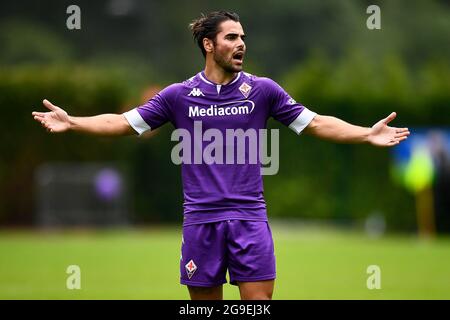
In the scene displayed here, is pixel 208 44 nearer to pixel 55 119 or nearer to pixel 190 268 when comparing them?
pixel 55 119

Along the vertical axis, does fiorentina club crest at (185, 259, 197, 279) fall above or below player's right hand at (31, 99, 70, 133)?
below

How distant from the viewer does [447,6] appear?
33188mm

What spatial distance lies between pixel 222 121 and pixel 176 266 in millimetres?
9324

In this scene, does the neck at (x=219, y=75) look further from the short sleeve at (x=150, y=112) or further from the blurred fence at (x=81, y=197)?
the blurred fence at (x=81, y=197)

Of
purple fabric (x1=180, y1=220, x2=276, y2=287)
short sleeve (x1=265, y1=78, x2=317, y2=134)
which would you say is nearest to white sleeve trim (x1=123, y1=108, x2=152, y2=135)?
purple fabric (x1=180, y1=220, x2=276, y2=287)

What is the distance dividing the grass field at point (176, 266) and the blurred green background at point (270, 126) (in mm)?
47

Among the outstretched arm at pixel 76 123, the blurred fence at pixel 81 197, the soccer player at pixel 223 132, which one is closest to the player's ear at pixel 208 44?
the soccer player at pixel 223 132

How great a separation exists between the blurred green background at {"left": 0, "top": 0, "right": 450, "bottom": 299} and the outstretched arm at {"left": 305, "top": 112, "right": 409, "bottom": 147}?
4805mm

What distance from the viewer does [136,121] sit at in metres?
7.14

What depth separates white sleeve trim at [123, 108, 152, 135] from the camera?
7.14m

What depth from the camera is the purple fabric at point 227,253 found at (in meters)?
6.80

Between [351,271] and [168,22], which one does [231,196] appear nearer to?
[351,271]

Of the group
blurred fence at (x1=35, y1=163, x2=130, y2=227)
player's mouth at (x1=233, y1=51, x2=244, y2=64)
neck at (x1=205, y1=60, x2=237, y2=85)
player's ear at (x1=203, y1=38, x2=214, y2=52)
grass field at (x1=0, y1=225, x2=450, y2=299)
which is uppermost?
player's ear at (x1=203, y1=38, x2=214, y2=52)

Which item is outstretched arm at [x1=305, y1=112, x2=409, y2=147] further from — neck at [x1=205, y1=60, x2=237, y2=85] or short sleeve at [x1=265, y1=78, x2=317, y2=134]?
neck at [x1=205, y1=60, x2=237, y2=85]
